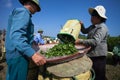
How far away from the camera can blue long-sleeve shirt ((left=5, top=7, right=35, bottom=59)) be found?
2.78m

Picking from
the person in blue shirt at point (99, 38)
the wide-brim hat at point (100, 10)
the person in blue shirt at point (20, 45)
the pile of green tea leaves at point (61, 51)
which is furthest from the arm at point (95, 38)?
the person in blue shirt at point (20, 45)

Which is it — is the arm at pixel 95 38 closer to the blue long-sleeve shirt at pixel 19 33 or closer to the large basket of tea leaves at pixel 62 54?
the large basket of tea leaves at pixel 62 54

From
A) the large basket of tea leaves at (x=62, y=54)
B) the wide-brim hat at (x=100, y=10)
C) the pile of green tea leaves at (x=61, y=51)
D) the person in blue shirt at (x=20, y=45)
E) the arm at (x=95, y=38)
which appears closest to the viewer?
the person in blue shirt at (x=20, y=45)

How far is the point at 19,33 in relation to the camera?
9.19ft

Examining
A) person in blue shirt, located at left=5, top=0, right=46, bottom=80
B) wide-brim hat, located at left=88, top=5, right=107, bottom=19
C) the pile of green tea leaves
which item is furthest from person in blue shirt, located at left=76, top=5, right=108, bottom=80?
person in blue shirt, located at left=5, top=0, right=46, bottom=80

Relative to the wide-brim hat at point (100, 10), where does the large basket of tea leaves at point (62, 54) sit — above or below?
below

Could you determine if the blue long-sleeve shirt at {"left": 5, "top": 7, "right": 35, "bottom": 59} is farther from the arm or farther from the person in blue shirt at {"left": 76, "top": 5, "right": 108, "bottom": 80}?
the person in blue shirt at {"left": 76, "top": 5, "right": 108, "bottom": 80}

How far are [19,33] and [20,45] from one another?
158mm

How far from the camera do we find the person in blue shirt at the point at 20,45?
2775mm

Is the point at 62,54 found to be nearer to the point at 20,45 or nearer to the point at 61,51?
the point at 61,51

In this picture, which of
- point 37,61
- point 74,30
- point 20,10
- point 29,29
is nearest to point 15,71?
point 37,61

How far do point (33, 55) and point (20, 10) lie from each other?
644 millimetres

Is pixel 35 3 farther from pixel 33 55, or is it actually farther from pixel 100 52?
pixel 100 52

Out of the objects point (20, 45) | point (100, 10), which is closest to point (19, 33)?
point (20, 45)
